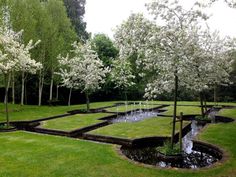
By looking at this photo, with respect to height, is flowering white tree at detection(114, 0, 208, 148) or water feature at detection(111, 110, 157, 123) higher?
flowering white tree at detection(114, 0, 208, 148)

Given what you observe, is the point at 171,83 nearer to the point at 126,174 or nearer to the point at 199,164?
the point at 199,164

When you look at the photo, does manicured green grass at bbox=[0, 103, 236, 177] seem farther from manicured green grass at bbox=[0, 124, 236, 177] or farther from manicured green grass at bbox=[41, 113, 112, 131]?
manicured green grass at bbox=[41, 113, 112, 131]

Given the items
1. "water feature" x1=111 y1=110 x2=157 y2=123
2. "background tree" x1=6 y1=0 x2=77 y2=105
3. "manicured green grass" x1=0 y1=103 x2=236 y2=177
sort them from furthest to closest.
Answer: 1. "background tree" x1=6 y1=0 x2=77 y2=105
2. "water feature" x1=111 y1=110 x2=157 y2=123
3. "manicured green grass" x1=0 y1=103 x2=236 y2=177

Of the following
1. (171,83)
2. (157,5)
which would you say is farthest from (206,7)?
(171,83)

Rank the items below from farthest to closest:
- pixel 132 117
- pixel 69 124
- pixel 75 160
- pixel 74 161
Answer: pixel 132 117 < pixel 69 124 < pixel 75 160 < pixel 74 161

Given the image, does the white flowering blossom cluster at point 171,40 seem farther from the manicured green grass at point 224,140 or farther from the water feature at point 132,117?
the water feature at point 132,117

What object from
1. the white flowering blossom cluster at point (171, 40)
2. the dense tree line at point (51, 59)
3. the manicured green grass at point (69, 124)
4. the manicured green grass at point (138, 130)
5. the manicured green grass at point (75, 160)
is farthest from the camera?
the dense tree line at point (51, 59)

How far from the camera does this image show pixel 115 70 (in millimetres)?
33375

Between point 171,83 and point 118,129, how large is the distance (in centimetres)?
569

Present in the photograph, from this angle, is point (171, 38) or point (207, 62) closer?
point (171, 38)

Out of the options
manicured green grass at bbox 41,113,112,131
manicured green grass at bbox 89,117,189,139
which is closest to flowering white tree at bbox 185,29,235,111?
manicured green grass at bbox 89,117,189,139

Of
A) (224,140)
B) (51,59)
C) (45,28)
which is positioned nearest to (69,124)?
(224,140)

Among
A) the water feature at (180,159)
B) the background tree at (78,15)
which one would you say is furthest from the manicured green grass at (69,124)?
the background tree at (78,15)

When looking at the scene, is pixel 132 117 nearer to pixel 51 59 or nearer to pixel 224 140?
pixel 224 140
